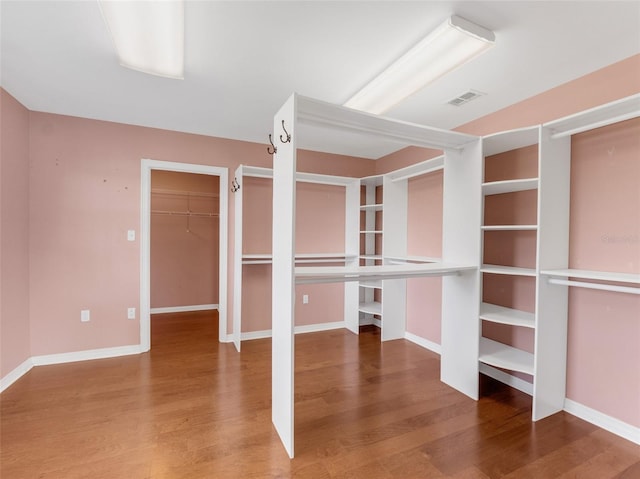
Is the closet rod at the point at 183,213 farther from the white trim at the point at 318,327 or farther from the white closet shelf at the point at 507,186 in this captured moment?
the white closet shelf at the point at 507,186

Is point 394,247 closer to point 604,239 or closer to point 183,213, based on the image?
point 604,239

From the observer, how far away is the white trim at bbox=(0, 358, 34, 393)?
256 cm

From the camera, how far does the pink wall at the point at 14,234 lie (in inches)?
101

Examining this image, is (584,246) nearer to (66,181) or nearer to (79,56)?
(79,56)

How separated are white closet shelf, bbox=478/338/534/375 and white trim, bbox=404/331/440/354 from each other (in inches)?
31.4

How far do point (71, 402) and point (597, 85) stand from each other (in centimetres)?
474

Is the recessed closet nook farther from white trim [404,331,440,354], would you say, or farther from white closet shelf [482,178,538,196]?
white trim [404,331,440,354]

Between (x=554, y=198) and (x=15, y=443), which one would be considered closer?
(x=15, y=443)

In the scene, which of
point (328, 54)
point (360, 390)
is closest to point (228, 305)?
point (360, 390)

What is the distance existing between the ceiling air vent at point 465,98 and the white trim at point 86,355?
13.9ft

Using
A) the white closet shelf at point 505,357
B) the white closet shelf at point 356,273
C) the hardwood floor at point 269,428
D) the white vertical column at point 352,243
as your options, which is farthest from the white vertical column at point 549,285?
the white vertical column at point 352,243

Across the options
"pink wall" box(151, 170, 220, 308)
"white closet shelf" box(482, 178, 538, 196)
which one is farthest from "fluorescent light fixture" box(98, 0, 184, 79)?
"pink wall" box(151, 170, 220, 308)

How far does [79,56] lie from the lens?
6.81 ft

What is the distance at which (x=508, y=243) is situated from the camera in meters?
2.75
